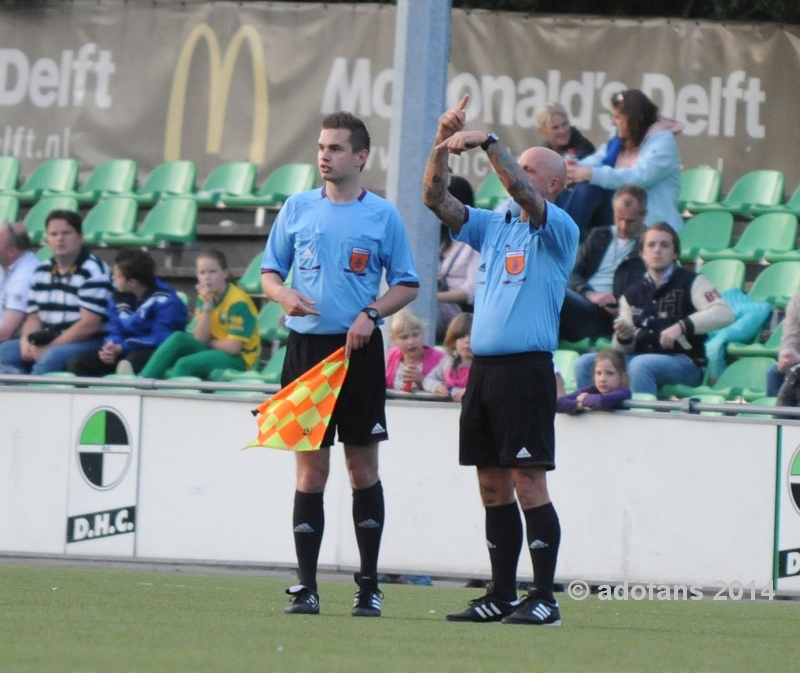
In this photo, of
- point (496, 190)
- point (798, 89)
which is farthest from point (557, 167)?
point (798, 89)

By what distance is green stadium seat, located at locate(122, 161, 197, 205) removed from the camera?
14.5 m

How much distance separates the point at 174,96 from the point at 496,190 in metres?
3.63

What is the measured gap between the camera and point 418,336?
31.3 feet

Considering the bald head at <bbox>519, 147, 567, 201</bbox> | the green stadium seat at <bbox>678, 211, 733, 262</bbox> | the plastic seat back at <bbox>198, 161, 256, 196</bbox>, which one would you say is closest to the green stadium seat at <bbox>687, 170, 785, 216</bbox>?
the green stadium seat at <bbox>678, 211, 733, 262</bbox>

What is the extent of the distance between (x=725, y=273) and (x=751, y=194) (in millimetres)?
1676

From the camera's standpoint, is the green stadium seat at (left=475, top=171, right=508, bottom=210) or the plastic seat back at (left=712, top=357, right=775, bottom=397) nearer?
the plastic seat back at (left=712, top=357, right=775, bottom=397)

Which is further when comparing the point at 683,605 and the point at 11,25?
the point at 11,25

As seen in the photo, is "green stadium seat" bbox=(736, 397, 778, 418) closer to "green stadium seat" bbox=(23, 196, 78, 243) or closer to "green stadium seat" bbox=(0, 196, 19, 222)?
"green stadium seat" bbox=(23, 196, 78, 243)

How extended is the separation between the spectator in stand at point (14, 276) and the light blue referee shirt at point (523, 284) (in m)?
6.20

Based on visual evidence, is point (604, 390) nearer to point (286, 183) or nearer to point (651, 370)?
point (651, 370)

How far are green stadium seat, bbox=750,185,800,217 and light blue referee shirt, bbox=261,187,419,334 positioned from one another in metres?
A: 6.57

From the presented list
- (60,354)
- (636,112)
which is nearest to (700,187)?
(636,112)

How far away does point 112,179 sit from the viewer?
1507 centimetres

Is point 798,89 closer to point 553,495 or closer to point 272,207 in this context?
point 272,207
